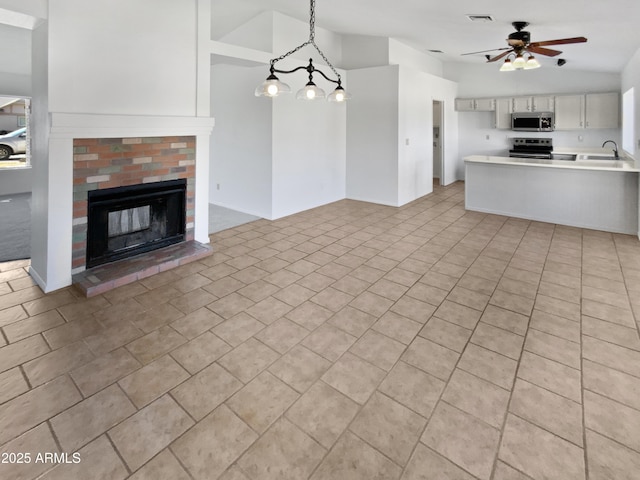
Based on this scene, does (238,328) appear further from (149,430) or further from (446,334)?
(446,334)

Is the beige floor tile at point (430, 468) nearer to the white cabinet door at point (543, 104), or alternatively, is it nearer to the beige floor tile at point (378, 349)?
the beige floor tile at point (378, 349)

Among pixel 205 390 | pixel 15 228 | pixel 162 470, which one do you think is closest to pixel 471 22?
pixel 205 390

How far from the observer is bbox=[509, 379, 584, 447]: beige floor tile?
1.75m

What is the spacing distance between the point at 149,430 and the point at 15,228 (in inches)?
184

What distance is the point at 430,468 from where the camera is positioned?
61.3 inches

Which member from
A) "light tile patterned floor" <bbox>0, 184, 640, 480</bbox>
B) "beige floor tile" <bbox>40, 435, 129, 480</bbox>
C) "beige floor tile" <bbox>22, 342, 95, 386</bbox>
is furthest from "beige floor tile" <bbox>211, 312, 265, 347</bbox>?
"beige floor tile" <bbox>40, 435, 129, 480</bbox>

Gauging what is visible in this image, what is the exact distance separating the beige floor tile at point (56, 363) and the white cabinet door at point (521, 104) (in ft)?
29.3

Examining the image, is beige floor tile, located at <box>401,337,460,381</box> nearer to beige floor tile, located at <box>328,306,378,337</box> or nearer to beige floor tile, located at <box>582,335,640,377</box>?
beige floor tile, located at <box>328,306,378,337</box>

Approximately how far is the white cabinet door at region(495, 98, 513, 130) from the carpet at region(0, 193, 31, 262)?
29.5 ft

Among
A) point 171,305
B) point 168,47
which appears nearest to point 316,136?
point 168,47

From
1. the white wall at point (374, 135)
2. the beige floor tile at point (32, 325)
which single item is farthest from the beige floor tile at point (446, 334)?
the white wall at point (374, 135)

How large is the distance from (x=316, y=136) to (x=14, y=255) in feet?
14.6

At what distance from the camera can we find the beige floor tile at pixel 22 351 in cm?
224

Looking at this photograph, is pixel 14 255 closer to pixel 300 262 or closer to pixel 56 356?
pixel 56 356
